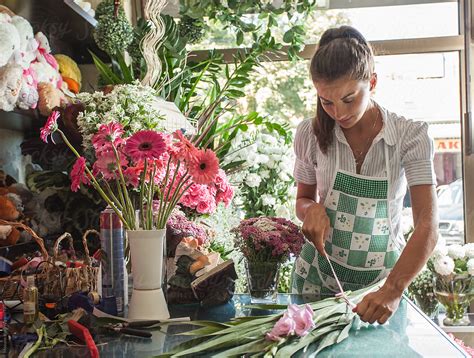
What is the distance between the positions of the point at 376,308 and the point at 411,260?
0.65 feet

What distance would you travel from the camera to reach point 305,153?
1900 mm

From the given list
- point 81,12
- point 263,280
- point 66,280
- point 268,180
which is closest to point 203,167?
point 263,280

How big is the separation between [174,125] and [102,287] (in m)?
0.79

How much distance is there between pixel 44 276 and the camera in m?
1.52

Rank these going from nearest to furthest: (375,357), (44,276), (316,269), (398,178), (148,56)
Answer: (375,357) → (44,276) → (398,178) → (316,269) → (148,56)

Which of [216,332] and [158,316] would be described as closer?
[216,332]

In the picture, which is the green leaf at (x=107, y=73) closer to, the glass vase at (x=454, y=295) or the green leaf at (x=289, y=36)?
the green leaf at (x=289, y=36)

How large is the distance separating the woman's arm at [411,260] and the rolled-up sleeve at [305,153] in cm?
34

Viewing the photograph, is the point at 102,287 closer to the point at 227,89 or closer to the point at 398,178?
the point at 398,178

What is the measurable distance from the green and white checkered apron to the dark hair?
10.0 inches

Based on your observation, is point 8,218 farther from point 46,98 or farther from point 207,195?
point 207,195

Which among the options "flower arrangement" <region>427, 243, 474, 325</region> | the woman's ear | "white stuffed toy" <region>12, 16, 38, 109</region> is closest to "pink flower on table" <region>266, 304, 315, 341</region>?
the woman's ear

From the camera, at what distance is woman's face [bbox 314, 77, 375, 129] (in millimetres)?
1637

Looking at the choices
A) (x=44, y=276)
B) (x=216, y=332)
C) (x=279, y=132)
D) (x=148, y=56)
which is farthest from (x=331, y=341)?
(x=279, y=132)
